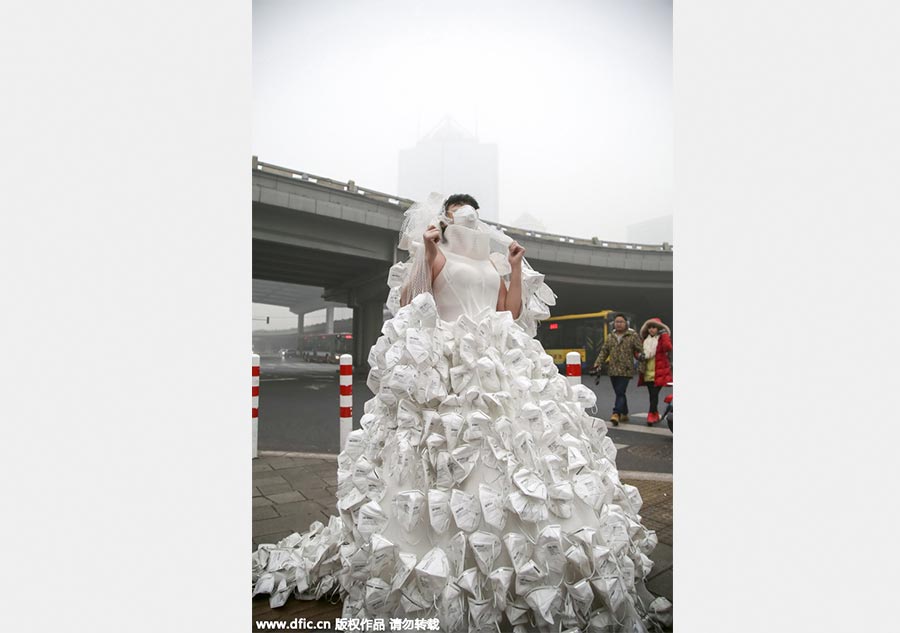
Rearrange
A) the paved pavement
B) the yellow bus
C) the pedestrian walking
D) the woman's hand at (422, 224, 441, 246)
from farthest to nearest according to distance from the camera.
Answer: the pedestrian walking
the paved pavement
the yellow bus
the woman's hand at (422, 224, 441, 246)

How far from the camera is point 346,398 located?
119 inches

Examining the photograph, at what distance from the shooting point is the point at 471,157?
5.49 ft

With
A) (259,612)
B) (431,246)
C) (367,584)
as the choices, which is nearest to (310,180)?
(431,246)

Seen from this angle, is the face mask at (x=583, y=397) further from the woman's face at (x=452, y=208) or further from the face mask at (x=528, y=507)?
the woman's face at (x=452, y=208)

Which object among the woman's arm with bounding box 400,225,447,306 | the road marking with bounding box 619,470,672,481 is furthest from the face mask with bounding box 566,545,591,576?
the road marking with bounding box 619,470,672,481

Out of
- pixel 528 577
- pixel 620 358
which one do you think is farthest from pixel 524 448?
pixel 620 358

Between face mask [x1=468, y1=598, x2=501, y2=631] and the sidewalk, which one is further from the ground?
face mask [x1=468, y1=598, x2=501, y2=631]

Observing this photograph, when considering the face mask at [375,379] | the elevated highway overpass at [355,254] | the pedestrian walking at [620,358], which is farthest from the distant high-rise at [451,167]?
the pedestrian walking at [620,358]

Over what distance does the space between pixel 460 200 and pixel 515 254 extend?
32 centimetres

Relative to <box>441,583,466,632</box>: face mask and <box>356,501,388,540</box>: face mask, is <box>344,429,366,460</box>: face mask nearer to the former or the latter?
<box>356,501,388,540</box>: face mask

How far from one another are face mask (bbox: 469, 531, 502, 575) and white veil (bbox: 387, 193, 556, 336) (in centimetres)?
85

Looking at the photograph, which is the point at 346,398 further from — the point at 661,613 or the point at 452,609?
the point at 661,613

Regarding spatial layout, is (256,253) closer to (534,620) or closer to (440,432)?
(440,432)

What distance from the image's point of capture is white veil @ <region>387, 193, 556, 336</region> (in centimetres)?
171
